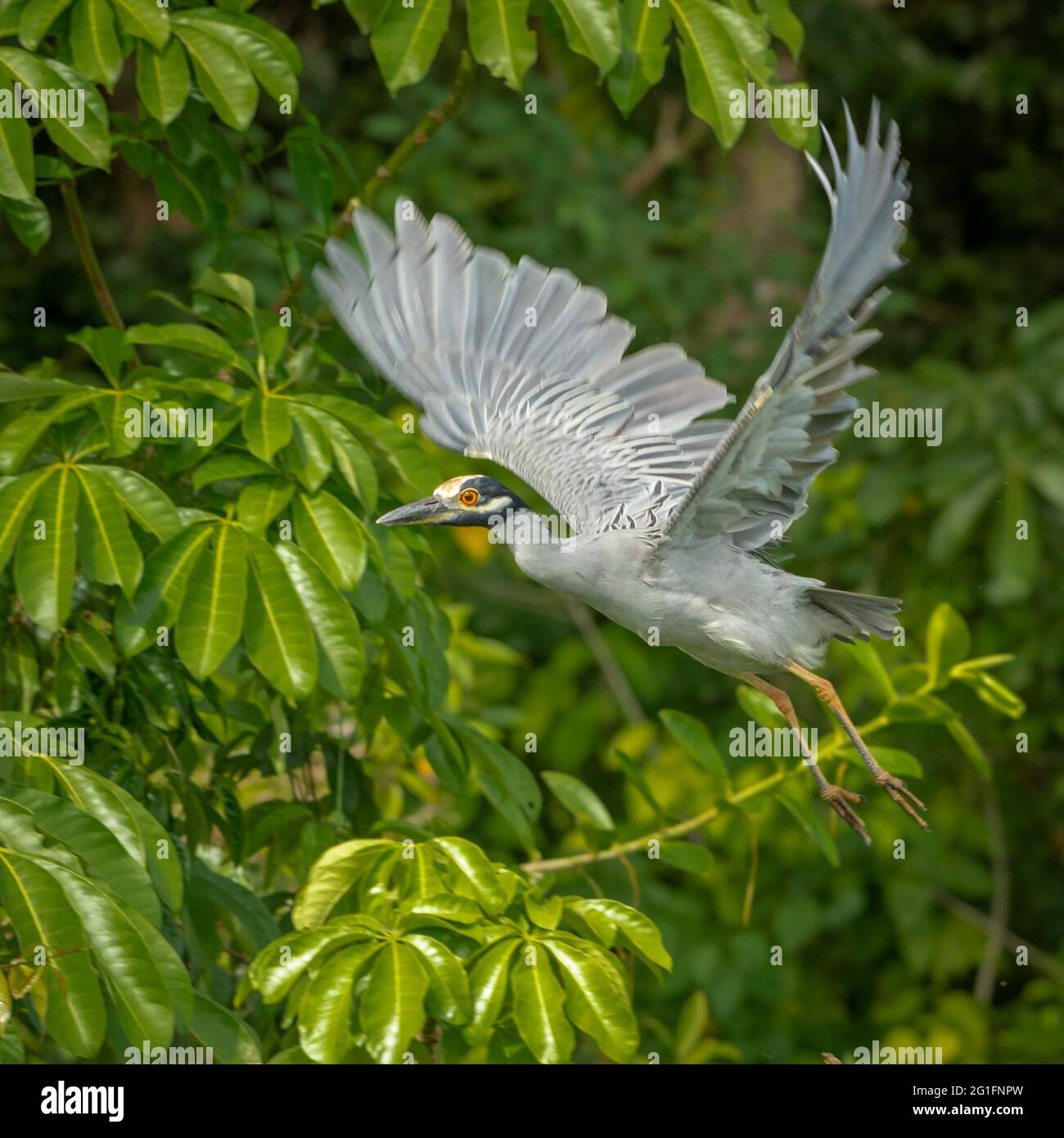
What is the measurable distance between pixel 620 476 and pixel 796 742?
0.93 metres

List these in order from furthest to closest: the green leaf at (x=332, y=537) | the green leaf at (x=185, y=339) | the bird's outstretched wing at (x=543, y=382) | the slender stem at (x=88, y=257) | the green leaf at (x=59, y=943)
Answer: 1. the bird's outstretched wing at (x=543, y=382)
2. the slender stem at (x=88, y=257)
3. the green leaf at (x=185, y=339)
4. the green leaf at (x=332, y=537)
5. the green leaf at (x=59, y=943)

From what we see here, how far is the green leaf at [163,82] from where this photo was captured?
3021 mm

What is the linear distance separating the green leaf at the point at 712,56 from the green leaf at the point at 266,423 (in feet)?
3.37

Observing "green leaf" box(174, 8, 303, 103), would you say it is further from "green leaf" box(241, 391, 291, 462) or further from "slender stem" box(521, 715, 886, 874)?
"slender stem" box(521, 715, 886, 874)

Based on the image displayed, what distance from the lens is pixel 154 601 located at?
9.05 feet

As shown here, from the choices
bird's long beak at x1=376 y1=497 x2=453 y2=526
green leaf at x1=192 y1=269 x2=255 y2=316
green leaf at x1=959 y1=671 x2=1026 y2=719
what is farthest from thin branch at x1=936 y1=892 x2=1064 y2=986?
green leaf at x1=192 y1=269 x2=255 y2=316

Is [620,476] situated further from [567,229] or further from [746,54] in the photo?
[567,229]

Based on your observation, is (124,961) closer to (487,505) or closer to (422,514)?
(422,514)

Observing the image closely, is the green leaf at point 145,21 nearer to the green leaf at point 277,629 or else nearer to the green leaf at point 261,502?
the green leaf at point 261,502

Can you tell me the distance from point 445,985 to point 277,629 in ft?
2.30

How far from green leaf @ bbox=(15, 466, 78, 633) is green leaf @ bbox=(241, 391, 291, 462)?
329 millimetres

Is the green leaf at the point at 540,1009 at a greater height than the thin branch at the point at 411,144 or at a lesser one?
lesser

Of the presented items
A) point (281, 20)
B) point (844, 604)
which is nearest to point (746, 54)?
point (844, 604)

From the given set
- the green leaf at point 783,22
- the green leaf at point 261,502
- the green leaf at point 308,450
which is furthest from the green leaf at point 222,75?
the green leaf at point 783,22
